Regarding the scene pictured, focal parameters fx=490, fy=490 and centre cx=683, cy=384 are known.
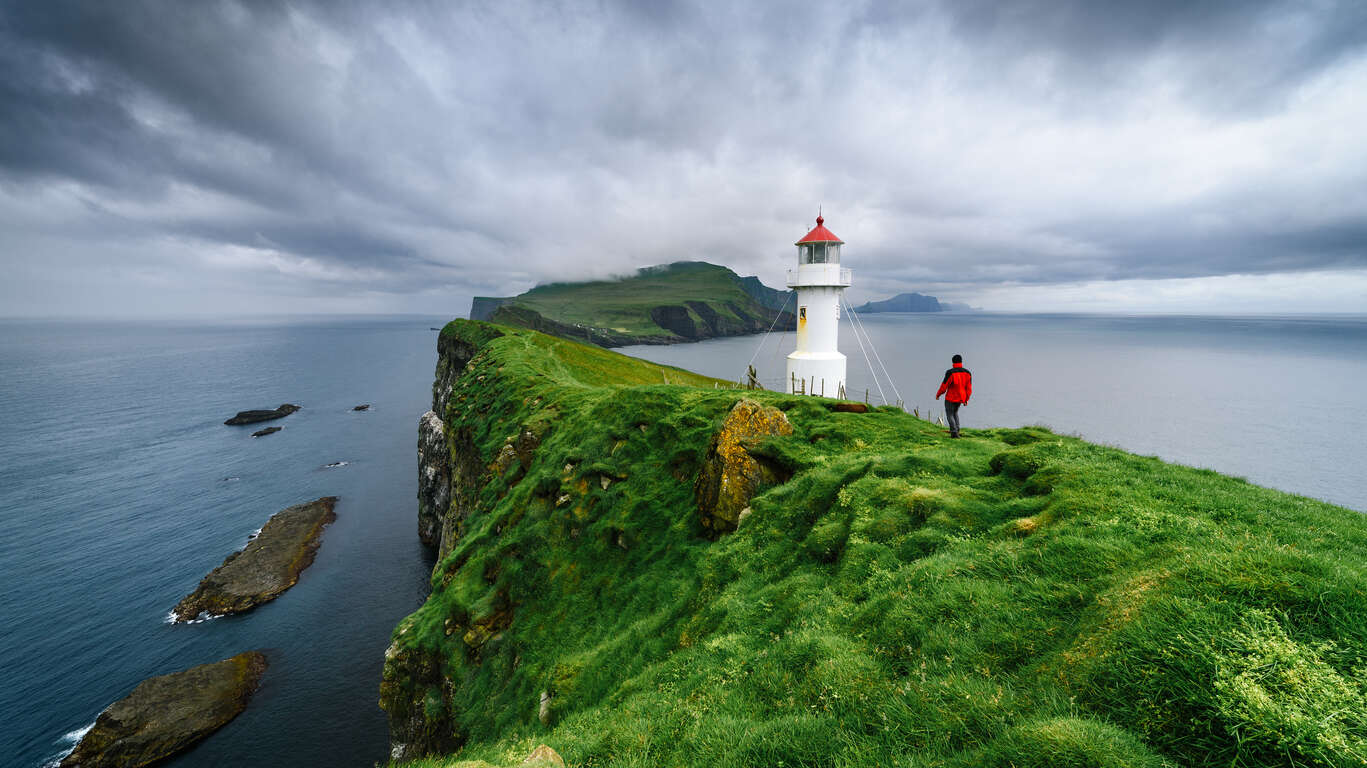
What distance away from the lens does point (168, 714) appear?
35.4m

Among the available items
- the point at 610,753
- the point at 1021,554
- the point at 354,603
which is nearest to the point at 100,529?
the point at 354,603

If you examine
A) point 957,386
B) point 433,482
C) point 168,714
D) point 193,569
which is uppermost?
point 957,386

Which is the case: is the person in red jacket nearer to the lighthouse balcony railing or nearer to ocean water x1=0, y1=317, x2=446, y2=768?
the lighthouse balcony railing

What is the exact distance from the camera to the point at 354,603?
160ft

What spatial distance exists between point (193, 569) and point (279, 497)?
20650 millimetres

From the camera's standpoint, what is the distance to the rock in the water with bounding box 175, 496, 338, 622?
47.5 metres

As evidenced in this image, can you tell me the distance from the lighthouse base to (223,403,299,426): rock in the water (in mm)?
129801

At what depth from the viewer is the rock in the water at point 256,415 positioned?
111 m

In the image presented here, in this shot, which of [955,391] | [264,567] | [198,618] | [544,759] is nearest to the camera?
[544,759]

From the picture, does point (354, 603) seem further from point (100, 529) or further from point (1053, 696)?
point (1053, 696)

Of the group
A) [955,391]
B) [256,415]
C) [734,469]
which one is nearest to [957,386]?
[955,391]

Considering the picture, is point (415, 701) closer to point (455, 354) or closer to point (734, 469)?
point (734, 469)

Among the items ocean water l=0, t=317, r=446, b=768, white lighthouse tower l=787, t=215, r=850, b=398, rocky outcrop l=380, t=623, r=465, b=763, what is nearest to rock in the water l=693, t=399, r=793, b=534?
rocky outcrop l=380, t=623, r=465, b=763

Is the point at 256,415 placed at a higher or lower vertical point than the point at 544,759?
lower
